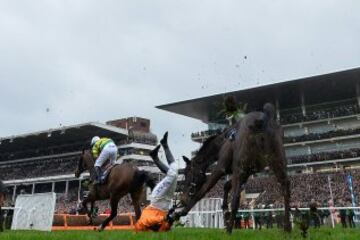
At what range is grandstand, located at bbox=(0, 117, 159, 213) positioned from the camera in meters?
67.4

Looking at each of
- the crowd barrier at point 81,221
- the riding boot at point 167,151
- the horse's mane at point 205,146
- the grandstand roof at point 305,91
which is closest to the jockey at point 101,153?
the riding boot at point 167,151

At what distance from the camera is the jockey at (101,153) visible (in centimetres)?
993

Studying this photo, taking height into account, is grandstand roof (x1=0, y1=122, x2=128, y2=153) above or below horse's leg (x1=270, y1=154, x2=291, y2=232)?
above

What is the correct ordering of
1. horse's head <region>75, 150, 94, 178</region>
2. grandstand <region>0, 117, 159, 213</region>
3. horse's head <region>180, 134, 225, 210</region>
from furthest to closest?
grandstand <region>0, 117, 159, 213</region> < horse's head <region>75, 150, 94, 178</region> < horse's head <region>180, 134, 225, 210</region>

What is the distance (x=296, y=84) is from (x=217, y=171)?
4984 centimetres

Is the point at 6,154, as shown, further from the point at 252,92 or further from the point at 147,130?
the point at 252,92

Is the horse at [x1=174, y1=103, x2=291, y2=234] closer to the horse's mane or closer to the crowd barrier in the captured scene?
the horse's mane

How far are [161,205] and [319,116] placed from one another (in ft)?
170

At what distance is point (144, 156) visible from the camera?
70875 mm

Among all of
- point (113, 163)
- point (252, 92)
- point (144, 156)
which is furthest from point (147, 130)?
point (113, 163)

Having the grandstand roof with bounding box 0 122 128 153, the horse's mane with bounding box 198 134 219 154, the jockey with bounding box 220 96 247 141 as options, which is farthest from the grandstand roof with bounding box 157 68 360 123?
the jockey with bounding box 220 96 247 141

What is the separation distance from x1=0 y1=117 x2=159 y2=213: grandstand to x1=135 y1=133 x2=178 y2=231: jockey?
5779cm

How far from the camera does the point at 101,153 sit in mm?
10102

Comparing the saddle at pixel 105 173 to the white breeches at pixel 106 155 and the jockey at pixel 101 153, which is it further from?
the white breeches at pixel 106 155
